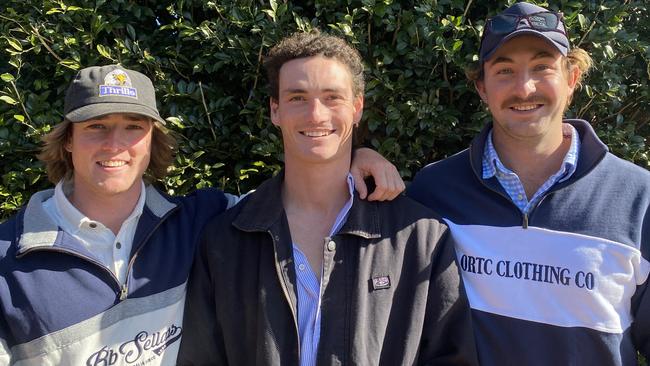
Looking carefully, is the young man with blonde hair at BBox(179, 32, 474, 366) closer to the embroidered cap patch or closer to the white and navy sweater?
the embroidered cap patch

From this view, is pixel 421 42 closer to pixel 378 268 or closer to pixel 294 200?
pixel 294 200

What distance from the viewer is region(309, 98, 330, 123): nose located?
2.60m

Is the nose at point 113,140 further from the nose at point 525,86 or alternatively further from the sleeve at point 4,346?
the nose at point 525,86

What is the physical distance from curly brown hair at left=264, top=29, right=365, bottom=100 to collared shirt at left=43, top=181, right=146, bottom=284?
904mm

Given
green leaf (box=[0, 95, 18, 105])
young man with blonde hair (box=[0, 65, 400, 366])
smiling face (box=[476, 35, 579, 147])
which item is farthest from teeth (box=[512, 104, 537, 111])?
green leaf (box=[0, 95, 18, 105])

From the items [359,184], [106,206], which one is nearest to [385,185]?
[359,184]

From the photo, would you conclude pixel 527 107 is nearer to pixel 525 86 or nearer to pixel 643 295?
pixel 525 86

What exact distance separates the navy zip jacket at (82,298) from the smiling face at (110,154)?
188 mm

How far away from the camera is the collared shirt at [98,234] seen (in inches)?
99.0

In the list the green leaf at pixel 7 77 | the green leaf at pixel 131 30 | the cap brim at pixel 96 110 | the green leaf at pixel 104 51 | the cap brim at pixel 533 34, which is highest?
the green leaf at pixel 131 30

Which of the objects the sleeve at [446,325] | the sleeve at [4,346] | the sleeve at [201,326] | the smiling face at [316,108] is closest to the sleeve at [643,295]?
the sleeve at [446,325]

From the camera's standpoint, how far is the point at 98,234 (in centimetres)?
257

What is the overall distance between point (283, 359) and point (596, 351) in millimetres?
1244

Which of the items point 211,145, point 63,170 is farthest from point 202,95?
point 63,170
